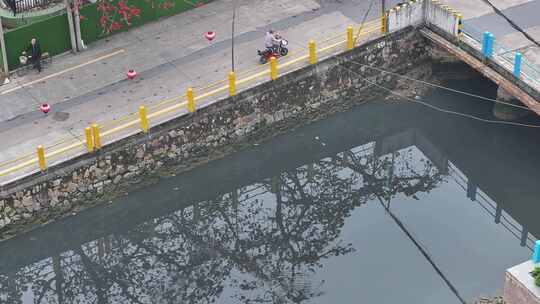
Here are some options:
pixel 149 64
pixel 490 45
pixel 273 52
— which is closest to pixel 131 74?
pixel 149 64

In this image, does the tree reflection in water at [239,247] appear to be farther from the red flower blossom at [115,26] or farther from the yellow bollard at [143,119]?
the red flower blossom at [115,26]

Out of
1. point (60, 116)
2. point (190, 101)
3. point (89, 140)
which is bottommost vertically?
point (89, 140)

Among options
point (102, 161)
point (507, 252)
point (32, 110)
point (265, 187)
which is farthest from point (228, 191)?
point (507, 252)

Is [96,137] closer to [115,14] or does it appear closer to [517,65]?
[115,14]

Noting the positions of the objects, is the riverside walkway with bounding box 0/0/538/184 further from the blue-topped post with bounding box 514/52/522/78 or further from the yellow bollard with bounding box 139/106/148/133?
the yellow bollard with bounding box 139/106/148/133

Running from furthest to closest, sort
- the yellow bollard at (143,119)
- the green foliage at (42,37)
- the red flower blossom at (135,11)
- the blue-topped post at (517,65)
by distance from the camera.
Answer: the red flower blossom at (135,11) → the green foliage at (42,37) → the blue-topped post at (517,65) → the yellow bollard at (143,119)

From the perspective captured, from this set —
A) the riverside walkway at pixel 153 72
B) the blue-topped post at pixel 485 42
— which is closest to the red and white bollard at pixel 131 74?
the riverside walkway at pixel 153 72
